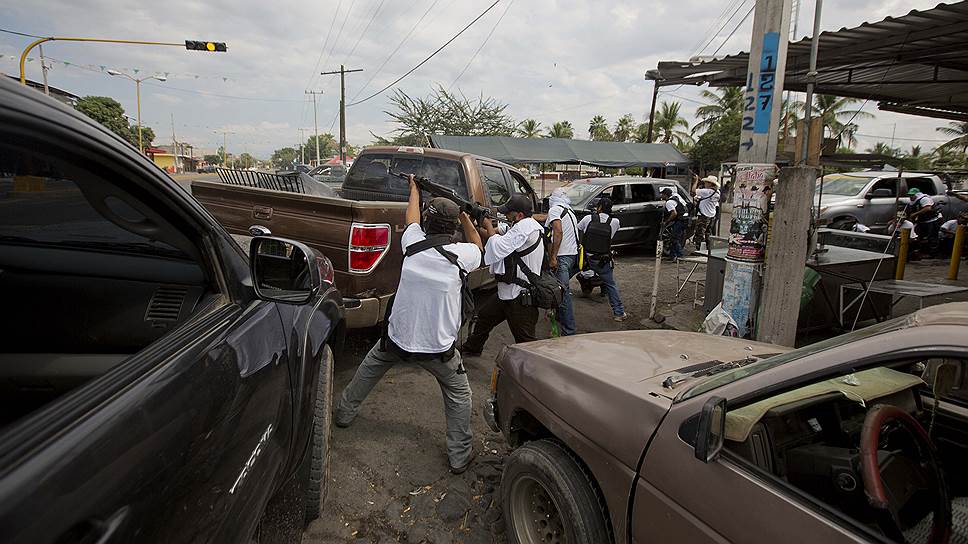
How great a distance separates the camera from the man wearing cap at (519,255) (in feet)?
14.3

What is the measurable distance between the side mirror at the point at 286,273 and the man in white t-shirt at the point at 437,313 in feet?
2.39

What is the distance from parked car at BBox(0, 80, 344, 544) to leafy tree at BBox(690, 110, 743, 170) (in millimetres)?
30815

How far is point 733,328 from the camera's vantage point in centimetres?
468

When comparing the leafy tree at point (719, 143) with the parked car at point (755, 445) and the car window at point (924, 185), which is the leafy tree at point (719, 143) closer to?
the car window at point (924, 185)

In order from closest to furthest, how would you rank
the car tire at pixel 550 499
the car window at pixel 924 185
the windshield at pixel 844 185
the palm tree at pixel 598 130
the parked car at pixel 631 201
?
the car tire at pixel 550 499
the parked car at pixel 631 201
the windshield at pixel 844 185
the car window at pixel 924 185
the palm tree at pixel 598 130

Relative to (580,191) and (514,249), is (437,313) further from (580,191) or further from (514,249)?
(580,191)

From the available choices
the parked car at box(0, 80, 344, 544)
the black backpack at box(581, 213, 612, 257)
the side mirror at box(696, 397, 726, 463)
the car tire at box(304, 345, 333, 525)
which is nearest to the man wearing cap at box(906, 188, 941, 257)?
the black backpack at box(581, 213, 612, 257)

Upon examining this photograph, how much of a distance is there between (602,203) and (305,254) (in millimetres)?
5101

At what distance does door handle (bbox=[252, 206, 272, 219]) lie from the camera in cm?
425

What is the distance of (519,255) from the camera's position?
443 cm

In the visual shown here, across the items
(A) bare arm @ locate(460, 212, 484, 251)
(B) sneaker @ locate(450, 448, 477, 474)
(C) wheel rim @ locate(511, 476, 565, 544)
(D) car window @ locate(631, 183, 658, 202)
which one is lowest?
(B) sneaker @ locate(450, 448, 477, 474)

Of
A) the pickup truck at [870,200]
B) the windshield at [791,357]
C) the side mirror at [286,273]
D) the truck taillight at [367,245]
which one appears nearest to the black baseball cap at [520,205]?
the truck taillight at [367,245]

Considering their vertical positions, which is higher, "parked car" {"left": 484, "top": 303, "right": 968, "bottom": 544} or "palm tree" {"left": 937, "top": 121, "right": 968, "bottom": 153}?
"palm tree" {"left": 937, "top": 121, "right": 968, "bottom": 153}

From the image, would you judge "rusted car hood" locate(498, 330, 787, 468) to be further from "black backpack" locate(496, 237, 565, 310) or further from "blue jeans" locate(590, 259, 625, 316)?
"blue jeans" locate(590, 259, 625, 316)
